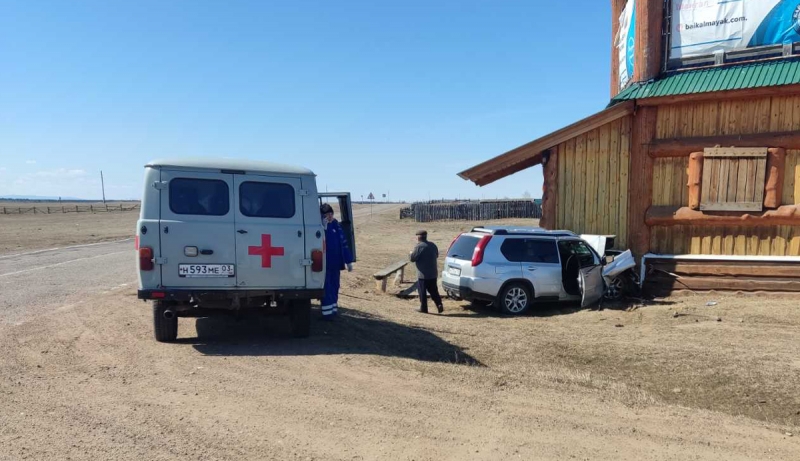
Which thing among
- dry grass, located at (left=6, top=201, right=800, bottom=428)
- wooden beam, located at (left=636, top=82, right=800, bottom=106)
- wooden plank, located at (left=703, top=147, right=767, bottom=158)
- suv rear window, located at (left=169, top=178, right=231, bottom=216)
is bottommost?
dry grass, located at (left=6, top=201, right=800, bottom=428)

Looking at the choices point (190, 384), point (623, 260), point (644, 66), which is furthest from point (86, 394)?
point (644, 66)

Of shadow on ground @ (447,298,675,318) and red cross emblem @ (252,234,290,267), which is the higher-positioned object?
red cross emblem @ (252,234,290,267)

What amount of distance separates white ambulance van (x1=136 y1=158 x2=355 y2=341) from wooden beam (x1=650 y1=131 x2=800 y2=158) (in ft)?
24.8

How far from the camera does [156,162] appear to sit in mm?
6832

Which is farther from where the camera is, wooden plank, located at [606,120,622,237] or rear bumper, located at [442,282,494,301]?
wooden plank, located at [606,120,622,237]

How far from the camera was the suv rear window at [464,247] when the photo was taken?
1085 cm

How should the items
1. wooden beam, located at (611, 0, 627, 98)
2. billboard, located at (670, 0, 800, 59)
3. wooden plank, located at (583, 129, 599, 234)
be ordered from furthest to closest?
wooden beam, located at (611, 0, 627, 98) → wooden plank, located at (583, 129, 599, 234) → billboard, located at (670, 0, 800, 59)

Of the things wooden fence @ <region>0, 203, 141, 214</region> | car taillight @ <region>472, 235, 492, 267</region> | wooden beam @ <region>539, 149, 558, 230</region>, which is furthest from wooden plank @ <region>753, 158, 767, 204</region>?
wooden fence @ <region>0, 203, 141, 214</region>

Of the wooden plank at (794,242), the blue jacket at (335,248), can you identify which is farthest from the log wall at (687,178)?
the blue jacket at (335,248)

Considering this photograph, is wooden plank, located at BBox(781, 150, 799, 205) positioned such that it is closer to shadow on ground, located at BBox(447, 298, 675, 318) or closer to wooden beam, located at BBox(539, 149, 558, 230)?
shadow on ground, located at BBox(447, 298, 675, 318)

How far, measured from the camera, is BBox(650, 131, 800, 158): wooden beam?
34.3 feet

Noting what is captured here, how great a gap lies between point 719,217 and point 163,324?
9.98 meters

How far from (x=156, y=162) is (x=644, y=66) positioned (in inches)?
377

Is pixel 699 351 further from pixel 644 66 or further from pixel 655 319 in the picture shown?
pixel 644 66
